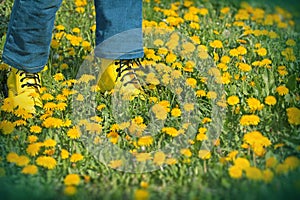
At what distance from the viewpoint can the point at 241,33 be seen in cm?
333

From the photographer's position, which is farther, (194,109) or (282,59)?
(282,59)

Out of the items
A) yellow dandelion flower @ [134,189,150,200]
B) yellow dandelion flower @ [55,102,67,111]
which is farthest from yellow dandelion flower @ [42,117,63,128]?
yellow dandelion flower @ [134,189,150,200]

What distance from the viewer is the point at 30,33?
236 centimetres

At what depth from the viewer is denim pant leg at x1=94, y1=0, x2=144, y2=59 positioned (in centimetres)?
245

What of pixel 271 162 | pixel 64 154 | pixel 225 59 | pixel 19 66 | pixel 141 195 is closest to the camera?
pixel 141 195

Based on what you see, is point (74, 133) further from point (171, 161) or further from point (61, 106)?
point (171, 161)

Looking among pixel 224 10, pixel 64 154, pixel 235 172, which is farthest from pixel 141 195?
pixel 224 10

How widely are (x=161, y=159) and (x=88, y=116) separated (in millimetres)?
470

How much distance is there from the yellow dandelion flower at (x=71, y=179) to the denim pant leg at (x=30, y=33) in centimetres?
67

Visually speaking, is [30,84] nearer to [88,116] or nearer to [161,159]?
[88,116]

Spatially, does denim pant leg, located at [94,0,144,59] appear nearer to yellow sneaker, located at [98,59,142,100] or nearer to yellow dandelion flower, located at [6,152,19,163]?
yellow sneaker, located at [98,59,142,100]

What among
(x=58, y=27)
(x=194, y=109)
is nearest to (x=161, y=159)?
(x=194, y=109)

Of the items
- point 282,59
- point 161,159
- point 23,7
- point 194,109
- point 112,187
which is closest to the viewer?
point 112,187

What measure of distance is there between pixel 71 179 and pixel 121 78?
73 cm
